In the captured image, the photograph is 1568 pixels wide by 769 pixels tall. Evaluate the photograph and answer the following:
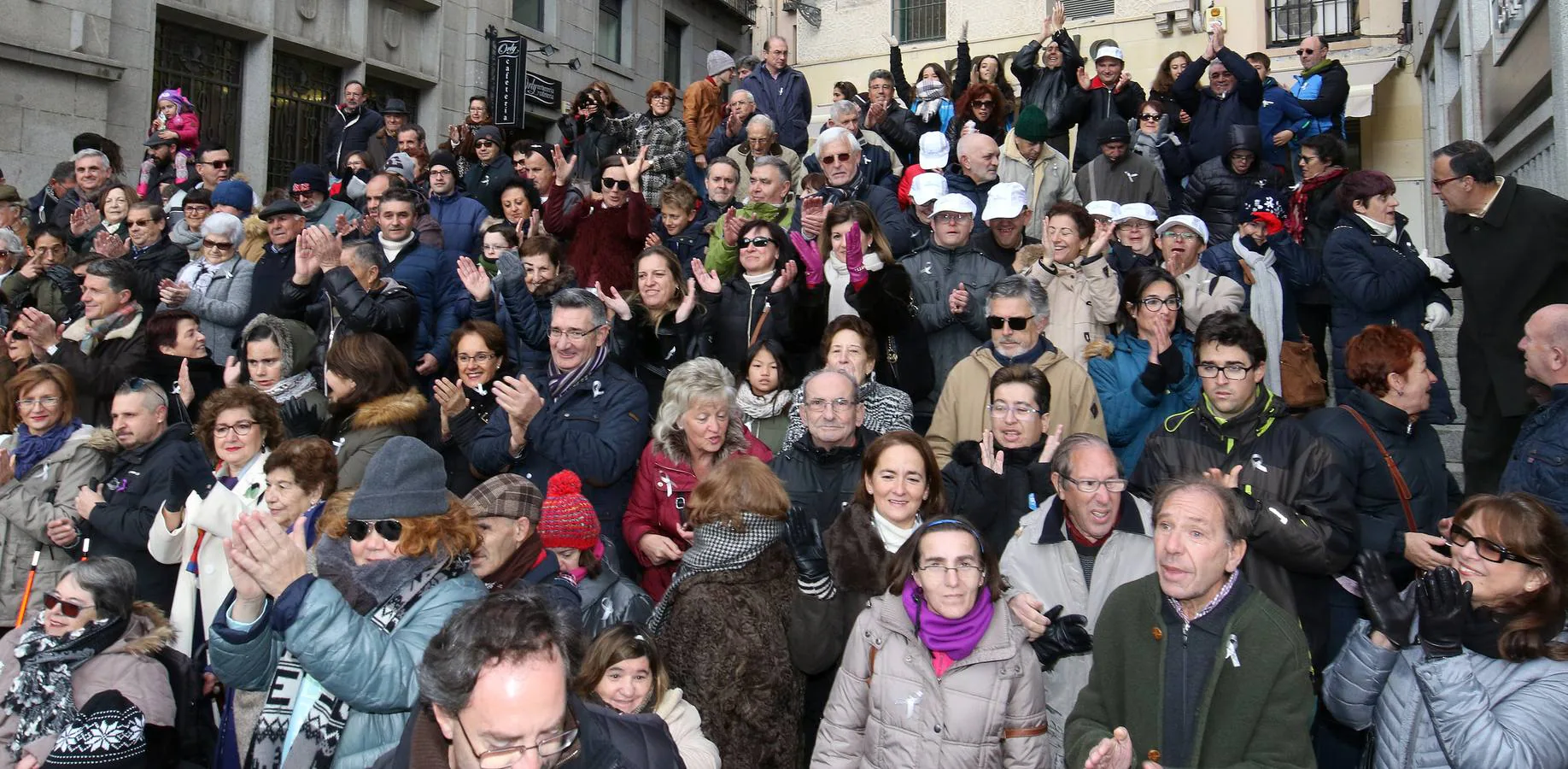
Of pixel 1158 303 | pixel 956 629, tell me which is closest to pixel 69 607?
pixel 956 629

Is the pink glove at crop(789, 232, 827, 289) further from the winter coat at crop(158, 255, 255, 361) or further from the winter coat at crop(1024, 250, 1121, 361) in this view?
the winter coat at crop(158, 255, 255, 361)

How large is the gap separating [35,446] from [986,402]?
4.97m

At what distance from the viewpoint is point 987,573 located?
384cm

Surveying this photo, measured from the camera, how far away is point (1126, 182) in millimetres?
9500

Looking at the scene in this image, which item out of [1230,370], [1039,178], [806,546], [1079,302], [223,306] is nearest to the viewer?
[806,546]

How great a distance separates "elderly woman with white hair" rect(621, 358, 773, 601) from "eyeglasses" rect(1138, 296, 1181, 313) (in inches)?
88.7

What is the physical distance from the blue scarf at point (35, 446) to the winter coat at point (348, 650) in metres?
3.60

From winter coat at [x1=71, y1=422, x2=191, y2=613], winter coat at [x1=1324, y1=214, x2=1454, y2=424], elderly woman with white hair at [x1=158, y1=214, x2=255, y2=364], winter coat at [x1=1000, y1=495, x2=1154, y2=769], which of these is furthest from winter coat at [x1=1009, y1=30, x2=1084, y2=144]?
winter coat at [x1=71, y1=422, x2=191, y2=613]

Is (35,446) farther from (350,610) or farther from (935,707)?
(935,707)

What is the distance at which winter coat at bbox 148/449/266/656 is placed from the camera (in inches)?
195

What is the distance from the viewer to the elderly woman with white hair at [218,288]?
7762mm

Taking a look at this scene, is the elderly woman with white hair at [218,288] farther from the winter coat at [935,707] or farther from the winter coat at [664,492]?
the winter coat at [935,707]

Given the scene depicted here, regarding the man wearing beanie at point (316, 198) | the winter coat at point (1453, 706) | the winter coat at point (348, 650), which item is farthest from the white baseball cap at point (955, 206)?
the man wearing beanie at point (316, 198)

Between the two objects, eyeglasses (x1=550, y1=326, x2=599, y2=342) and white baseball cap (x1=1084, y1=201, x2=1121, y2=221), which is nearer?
eyeglasses (x1=550, y1=326, x2=599, y2=342)
